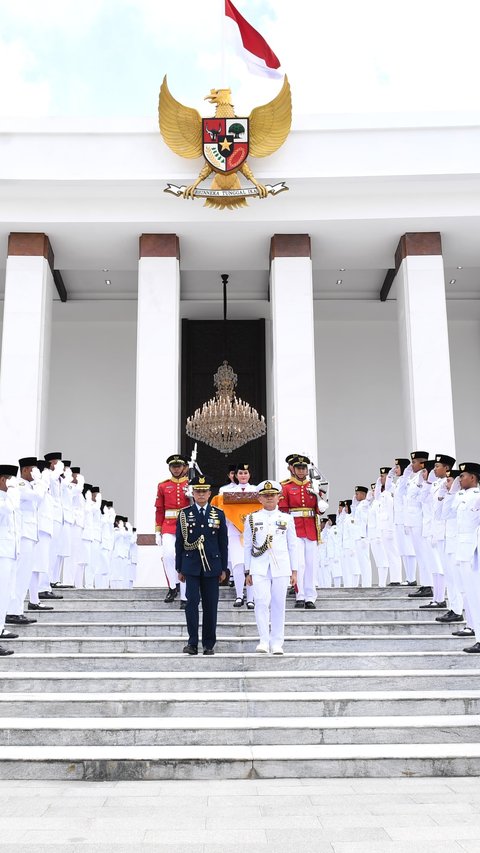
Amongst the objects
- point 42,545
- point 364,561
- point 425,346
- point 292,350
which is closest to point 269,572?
point 42,545

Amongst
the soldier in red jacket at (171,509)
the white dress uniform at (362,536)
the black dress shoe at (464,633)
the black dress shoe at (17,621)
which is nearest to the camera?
the black dress shoe at (464,633)

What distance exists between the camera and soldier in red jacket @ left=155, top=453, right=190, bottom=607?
24.7 ft

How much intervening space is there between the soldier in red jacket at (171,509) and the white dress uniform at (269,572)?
5.11 ft

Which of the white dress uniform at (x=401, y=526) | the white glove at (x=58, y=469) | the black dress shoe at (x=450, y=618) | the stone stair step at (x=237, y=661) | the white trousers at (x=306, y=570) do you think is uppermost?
the white glove at (x=58, y=469)

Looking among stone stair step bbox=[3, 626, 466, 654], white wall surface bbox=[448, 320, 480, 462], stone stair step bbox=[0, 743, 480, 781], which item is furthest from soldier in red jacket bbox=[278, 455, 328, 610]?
white wall surface bbox=[448, 320, 480, 462]

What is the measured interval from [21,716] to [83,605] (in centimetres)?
282

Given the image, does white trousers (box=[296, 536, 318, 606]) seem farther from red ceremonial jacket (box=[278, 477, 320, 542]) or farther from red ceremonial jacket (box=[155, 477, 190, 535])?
red ceremonial jacket (box=[155, 477, 190, 535])

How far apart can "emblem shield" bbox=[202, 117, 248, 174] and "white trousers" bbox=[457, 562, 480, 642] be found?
7670mm

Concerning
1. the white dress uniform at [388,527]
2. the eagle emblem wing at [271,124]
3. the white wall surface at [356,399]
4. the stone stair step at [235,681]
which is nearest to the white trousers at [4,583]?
the stone stair step at [235,681]

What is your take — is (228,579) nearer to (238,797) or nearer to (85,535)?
(85,535)

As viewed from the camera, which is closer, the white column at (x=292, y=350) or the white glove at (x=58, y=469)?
the white glove at (x=58, y=469)

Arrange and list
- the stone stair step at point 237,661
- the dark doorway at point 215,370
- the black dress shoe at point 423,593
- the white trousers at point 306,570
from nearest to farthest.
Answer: the stone stair step at point 237,661, the white trousers at point 306,570, the black dress shoe at point 423,593, the dark doorway at point 215,370

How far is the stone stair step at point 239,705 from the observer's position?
15.6 ft

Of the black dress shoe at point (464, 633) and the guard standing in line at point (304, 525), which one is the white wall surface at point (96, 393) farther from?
the black dress shoe at point (464, 633)
